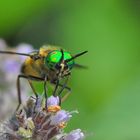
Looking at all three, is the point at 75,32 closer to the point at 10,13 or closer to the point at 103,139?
the point at 10,13

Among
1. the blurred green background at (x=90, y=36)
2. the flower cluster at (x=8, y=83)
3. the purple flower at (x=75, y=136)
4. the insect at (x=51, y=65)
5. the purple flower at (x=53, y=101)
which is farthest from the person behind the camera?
the blurred green background at (x=90, y=36)

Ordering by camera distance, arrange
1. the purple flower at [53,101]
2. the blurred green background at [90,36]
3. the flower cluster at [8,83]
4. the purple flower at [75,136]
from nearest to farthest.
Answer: the purple flower at [75,136], the purple flower at [53,101], the flower cluster at [8,83], the blurred green background at [90,36]

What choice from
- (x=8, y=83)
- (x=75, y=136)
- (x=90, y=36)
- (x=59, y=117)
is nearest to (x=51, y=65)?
(x=59, y=117)

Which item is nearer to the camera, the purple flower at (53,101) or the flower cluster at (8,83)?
the purple flower at (53,101)

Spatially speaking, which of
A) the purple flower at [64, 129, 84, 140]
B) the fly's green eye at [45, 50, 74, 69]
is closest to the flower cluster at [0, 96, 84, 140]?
the purple flower at [64, 129, 84, 140]

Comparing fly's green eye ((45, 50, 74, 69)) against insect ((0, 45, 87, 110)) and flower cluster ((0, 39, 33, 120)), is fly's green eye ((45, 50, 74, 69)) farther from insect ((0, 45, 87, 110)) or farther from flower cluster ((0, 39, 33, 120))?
flower cluster ((0, 39, 33, 120))

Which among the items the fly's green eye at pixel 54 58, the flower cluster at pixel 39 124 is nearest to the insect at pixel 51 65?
the fly's green eye at pixel 54 58

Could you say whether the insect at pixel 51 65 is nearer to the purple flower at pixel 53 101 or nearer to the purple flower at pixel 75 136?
the purple flower at pixel 53 101

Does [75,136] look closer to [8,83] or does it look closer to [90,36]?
[8,83]

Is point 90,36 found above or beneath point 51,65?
above

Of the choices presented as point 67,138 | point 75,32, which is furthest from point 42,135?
point 75,32
